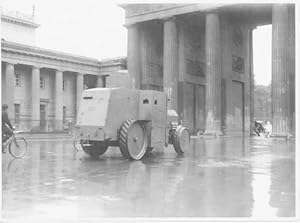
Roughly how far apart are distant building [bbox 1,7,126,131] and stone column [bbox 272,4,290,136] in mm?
26927

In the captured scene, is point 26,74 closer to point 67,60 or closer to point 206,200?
point 67,60

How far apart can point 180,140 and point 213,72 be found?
1710 centimetres

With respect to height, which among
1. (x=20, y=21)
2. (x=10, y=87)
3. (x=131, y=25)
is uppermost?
(x=20, y=21)

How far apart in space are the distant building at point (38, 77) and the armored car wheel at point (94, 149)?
101ft

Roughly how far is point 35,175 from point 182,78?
89.6 feet

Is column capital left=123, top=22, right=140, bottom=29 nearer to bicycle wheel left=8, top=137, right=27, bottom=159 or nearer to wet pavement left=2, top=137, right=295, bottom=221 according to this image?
bicycle wheel left=8, top=137, right=27, bottom=159

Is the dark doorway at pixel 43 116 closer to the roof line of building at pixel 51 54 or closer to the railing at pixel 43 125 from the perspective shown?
the railing at pixel 43 125

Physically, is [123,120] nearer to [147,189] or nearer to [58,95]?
[147,189]

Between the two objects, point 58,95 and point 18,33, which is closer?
point 18,33

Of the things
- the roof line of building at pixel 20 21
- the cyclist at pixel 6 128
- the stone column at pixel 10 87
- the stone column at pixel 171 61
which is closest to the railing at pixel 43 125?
the stone column at pixel 10 87

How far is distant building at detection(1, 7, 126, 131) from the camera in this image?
46375mm

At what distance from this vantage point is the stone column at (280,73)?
1125 inches

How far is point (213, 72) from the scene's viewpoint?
1315 inches

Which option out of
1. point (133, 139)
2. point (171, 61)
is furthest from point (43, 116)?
point (133, 139)
